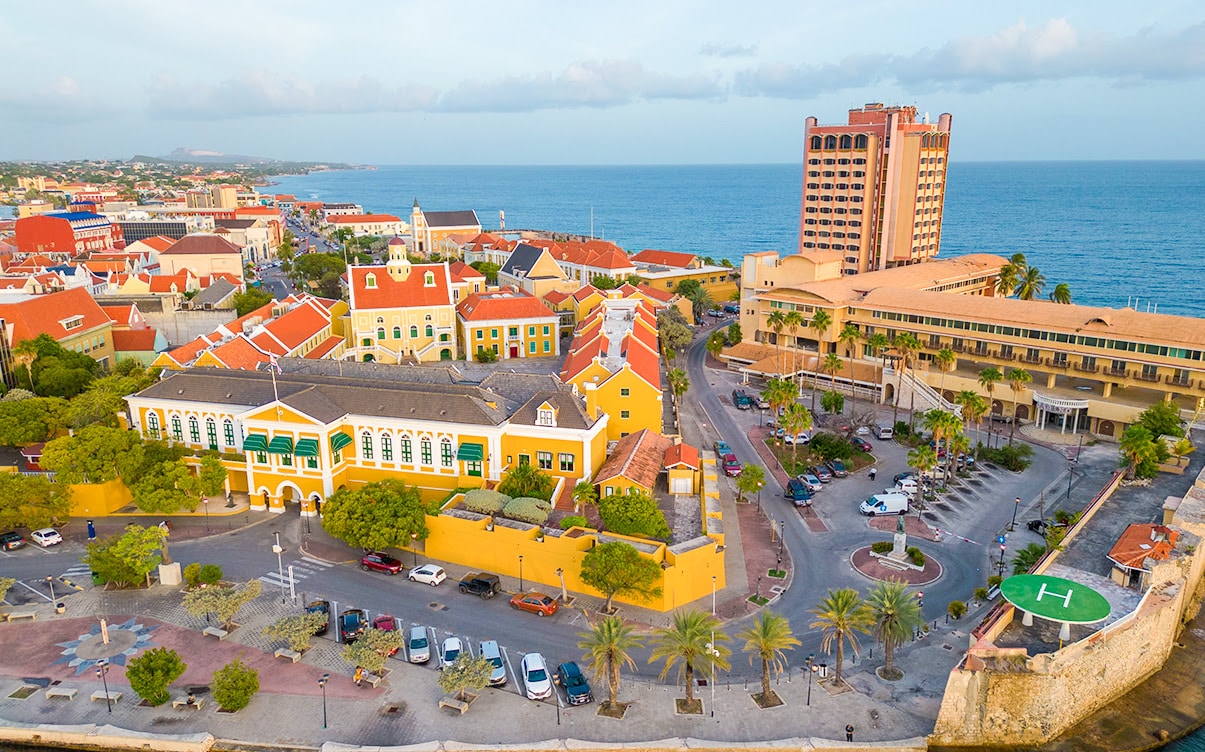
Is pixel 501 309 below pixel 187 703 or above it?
above

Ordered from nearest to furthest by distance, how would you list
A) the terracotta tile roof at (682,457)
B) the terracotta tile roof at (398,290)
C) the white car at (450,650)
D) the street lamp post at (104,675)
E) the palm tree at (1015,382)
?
the street lamp post at (104,675) < the white car at (450,650) < the terracotta tile roof at (682,457) < the palm tree at (1015,382) < the terracotta tile roof at (398,290)

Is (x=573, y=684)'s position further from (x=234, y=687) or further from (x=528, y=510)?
(x=234, y=687)

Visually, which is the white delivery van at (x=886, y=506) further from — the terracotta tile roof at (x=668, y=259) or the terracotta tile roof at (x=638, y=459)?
the terracotta tile roof at (x=668, y=259)

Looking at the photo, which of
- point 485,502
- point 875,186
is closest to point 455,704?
point 485,502

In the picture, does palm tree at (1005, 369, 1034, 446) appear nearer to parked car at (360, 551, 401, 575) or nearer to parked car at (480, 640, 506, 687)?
parked car at (480, 640, 506, 687)

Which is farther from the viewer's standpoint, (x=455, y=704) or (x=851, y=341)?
(x=851, y=341)

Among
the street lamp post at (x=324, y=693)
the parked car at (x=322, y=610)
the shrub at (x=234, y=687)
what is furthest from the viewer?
the parked car at (x=322, y=610)

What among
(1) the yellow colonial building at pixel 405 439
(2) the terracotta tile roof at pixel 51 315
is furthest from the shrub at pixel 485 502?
(2) the terracotta tile roof at pixel 51 315
